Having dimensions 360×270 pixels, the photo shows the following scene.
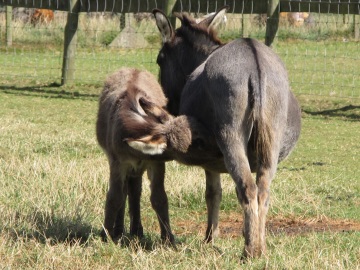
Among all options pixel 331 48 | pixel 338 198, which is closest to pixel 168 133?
pixel 338 198

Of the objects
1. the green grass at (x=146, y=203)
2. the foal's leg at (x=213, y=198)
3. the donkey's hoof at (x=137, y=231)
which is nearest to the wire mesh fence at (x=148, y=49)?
the green grass at (x=146, y=203)

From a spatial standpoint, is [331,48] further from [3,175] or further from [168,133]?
[168,133]

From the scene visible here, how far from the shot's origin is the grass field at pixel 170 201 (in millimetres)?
5605

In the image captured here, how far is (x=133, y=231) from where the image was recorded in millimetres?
6582

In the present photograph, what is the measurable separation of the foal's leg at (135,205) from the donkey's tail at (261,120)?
1.48 metres

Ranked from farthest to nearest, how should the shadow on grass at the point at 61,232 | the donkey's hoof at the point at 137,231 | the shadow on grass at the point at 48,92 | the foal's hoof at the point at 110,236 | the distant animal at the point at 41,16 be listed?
the distant animal at the point at 41,16
the shadow on grass at the point at 48,92
the donkey's hoof at the point at 137,231
the foal's hoof at the point at 110,236
the shadow on grass at the point at 61,232

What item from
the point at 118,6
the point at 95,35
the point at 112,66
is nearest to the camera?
the point at 118,6

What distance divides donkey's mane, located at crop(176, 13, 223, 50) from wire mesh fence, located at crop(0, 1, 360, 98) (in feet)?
20.3

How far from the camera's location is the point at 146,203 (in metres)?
7.62

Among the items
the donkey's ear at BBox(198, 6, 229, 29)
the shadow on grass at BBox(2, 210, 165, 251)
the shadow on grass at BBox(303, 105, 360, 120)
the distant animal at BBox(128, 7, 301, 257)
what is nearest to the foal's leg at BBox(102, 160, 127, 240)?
the shadow on grass at BBox(2, 210, 165, 251)

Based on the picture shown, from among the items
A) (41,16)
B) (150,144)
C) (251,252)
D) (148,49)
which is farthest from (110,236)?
(41,16)

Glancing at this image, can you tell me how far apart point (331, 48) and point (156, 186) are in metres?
12.9

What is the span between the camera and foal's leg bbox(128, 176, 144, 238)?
21.6 feet

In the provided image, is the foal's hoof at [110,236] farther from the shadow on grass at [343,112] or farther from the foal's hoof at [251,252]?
the shadow on grass at [343,112]
